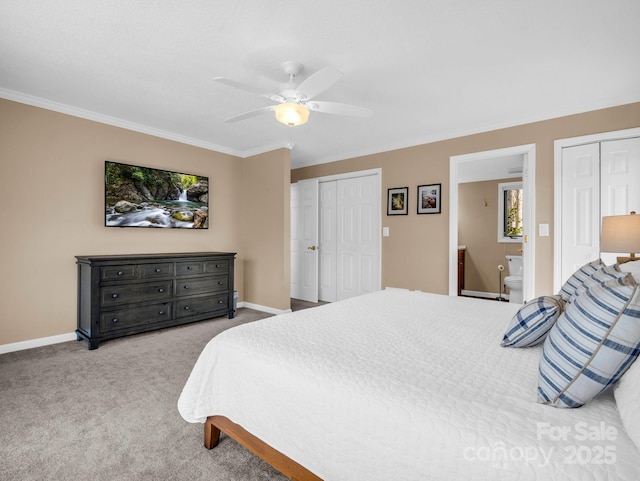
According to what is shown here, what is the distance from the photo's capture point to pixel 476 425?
891 millimetres

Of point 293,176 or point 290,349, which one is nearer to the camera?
point 290,349

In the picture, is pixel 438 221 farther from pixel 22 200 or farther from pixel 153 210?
pixel 22 200

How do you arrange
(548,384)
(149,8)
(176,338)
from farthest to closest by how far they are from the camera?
(176,338)
(149,8)
(548,384)

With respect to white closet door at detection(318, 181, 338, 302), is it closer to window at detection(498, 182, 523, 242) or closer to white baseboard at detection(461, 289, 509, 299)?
white baseboard at detection(461, 289, 509, 299)

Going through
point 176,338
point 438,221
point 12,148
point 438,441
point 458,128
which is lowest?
point 176,338

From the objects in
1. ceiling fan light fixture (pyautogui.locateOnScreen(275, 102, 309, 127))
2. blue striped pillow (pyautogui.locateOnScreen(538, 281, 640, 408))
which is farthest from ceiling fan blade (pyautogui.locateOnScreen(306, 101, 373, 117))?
blue striped pillow (pyautogui.locateOnScreen(538, 281, 640, 408))

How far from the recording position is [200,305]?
13.4ft

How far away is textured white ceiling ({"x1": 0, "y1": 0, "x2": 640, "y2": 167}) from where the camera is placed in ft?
6.32

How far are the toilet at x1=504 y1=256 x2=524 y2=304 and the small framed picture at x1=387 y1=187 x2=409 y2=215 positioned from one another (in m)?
1.90

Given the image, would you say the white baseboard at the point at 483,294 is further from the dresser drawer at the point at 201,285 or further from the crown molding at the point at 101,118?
the crown molding at the point at 101,118

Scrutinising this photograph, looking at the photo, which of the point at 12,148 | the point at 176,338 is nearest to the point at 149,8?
the point at 12,148

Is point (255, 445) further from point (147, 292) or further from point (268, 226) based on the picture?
point (268, 226)

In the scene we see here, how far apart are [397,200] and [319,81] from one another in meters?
2.68

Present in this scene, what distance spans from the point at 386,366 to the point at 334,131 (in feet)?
11.1
